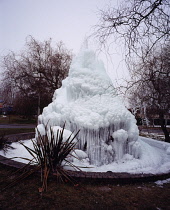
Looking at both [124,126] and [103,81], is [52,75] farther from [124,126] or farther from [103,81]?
[124,126]

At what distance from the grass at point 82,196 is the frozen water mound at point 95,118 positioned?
5.29 ft

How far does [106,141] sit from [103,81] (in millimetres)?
2174

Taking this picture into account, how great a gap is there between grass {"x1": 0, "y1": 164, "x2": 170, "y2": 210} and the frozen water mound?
161 cm

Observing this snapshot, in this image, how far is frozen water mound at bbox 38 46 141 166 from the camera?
431 centimetres

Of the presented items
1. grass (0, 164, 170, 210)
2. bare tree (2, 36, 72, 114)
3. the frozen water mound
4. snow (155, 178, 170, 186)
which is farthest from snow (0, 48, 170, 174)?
bare tree (2, 36, 72, 114)

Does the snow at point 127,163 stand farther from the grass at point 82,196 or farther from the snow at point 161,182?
the grass at point 82,196

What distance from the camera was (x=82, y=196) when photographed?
233 cm

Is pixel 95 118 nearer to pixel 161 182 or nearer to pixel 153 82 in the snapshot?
pixel 161 182

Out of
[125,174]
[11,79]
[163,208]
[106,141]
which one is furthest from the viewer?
[11,79]

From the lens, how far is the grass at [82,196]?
2104 millimetres

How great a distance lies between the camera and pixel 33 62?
13336 millimetres

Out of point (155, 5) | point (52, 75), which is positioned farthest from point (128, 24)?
point (52, 75)

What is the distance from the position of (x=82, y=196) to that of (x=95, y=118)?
7.50 ft

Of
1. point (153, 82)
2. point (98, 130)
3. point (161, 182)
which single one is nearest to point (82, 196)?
point (161, 182)
